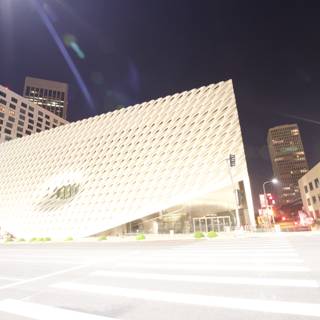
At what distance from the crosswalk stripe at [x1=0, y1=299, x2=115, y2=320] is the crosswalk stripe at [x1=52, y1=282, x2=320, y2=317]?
1146 millimetres

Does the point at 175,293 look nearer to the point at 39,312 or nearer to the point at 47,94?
the point at 39,312

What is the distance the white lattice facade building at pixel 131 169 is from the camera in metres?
36.7

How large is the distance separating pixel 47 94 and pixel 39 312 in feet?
483

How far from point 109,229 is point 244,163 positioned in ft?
76.8

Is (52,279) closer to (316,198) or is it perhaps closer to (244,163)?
(244,163)

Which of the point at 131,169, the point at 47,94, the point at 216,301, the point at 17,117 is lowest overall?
the point at 216,301

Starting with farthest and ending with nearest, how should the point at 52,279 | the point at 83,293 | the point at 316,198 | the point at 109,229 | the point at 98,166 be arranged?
1. the point at 316,198
2. the point at 98,166
3. the point at 109,229
4. the point at 52,279
5. the point at 83,293

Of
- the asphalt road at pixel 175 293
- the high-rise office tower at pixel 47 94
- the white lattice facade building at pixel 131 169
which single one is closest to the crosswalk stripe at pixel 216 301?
the asphalt road at pixel 175 293

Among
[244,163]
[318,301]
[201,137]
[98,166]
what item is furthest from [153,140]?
[318,301]

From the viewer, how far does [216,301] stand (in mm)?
4449

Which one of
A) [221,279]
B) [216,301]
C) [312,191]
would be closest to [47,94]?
[312,191]

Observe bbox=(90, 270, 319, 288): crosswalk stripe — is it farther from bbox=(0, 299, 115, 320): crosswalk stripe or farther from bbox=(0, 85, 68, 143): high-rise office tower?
bbox=(0, 85, 68, 143): high-rise office tower

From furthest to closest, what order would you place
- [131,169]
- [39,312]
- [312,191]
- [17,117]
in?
[17,117]
[312,191]
[131,169]
[39,312]

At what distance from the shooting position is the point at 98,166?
45.6 metres
